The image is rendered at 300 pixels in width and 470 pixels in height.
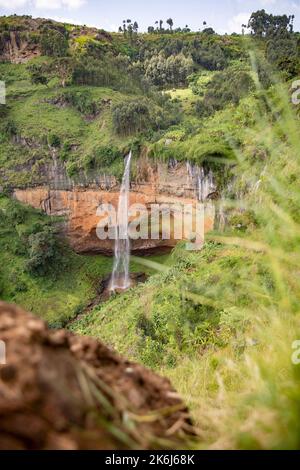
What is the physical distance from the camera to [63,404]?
2.31ft

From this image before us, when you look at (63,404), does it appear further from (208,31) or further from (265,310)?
(208,31)

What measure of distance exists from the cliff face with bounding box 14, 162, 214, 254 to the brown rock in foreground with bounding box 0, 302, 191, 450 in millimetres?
21182

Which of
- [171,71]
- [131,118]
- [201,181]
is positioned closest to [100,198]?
[131,118]

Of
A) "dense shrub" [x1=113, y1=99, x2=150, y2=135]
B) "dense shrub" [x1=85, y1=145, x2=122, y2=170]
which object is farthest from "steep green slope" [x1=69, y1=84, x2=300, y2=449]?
"dense shrub" [x1=113, y1=99, x2=150, y2=135]

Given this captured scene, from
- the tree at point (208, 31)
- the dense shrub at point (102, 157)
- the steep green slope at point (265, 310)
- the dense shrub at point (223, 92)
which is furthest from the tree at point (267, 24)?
the steep green slope at point (265, 310)

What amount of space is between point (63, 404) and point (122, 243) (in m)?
25.4

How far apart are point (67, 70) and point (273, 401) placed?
113ft

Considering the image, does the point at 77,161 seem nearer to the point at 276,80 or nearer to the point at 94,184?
the point at 94,184

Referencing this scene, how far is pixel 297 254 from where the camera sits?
116 centimetres

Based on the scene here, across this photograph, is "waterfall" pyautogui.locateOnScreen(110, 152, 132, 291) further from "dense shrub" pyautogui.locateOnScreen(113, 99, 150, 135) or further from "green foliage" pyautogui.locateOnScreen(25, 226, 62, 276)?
"green foliage" pyautogui.locateOnScreen(25, 226, 62, 276)

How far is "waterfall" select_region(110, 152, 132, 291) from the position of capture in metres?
24.7

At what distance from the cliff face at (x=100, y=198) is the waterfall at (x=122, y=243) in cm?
40

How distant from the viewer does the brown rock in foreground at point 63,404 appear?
69cm

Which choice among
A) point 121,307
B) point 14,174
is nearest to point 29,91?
point 14,174
